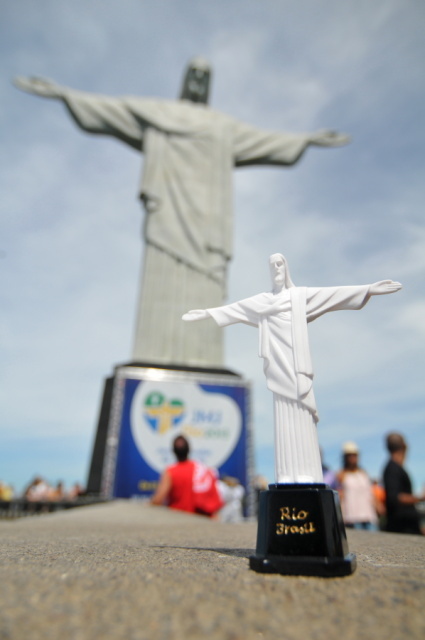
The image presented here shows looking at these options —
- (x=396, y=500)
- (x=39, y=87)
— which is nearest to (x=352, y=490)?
(x=396, y=500)

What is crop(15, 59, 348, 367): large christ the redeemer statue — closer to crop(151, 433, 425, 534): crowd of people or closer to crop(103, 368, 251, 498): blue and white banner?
crop(103, 368, 251, 498): blue and white banner

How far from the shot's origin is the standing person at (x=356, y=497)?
14.0ft

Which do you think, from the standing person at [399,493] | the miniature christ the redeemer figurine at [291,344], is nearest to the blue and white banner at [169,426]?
the standing person at [399,493]

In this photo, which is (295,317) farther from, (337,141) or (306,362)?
(337,141)

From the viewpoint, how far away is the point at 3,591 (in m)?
1.18

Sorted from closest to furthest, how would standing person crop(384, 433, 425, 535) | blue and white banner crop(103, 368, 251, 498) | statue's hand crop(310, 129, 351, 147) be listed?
standing person crop(384, 433, 425, 535), blue and white banner crop(103, 368, 251, 498), statue's hand crop(310, 129, 351, 147)

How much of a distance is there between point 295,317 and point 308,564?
3.65 feet

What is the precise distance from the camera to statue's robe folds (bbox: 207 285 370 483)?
2006mm

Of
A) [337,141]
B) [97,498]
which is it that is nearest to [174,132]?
[337,141]

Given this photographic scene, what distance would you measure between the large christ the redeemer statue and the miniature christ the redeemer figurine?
6.56 metres

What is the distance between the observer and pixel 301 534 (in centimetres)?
175

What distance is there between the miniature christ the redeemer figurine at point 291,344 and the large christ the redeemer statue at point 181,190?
258 inches

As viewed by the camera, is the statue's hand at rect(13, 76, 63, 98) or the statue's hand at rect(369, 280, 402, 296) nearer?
the statue's hand at rect(369, 280, 402, 296)

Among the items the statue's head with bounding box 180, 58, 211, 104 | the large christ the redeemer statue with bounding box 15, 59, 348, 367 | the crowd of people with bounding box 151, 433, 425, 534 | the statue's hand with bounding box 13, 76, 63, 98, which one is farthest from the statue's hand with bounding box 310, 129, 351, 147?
the crowd of people with bounding box 151, 433, 425, 534
